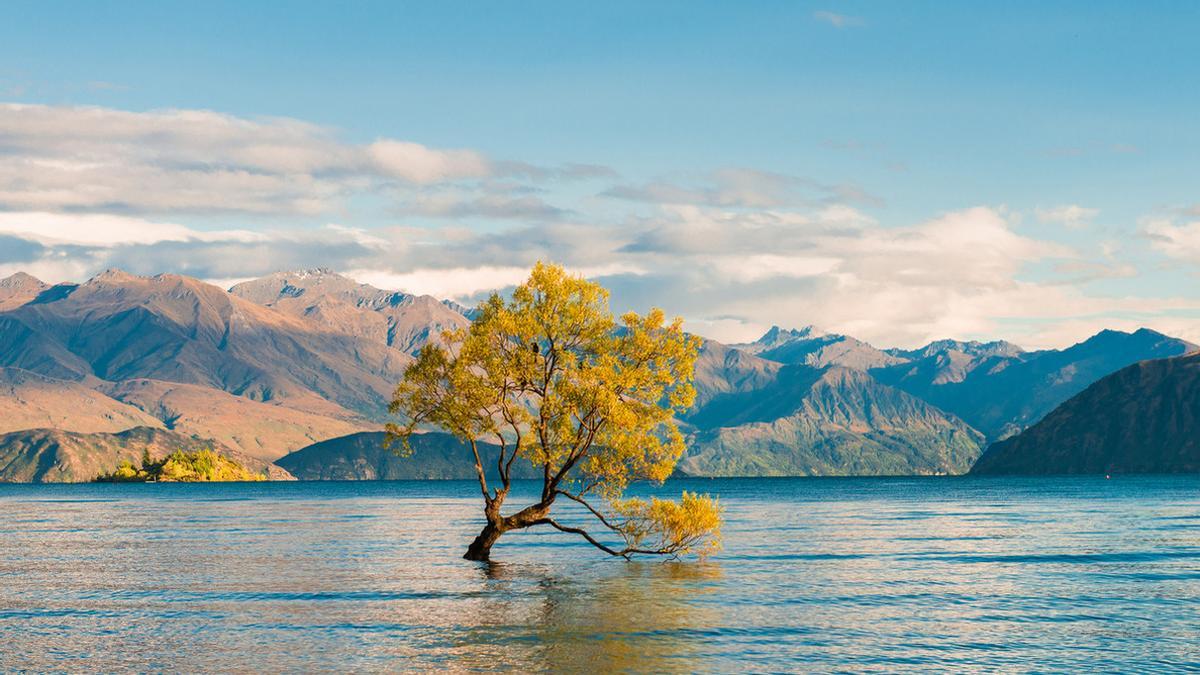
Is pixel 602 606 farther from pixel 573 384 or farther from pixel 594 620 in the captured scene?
pixel 573 384

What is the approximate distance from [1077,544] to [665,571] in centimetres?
4978

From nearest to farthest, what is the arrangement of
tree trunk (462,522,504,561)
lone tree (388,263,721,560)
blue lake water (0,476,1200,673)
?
1. blue lake water (0,476,1200,673)
2. lone tree (388,263,721,560)
3. tree trunk (462,522,504,561)

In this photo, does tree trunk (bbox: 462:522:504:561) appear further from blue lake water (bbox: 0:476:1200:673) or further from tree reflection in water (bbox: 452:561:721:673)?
tree reflection in water (bbox: 452:561:721:673)

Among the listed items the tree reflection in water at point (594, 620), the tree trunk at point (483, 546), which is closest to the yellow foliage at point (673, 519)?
the tree reflection in water at point (594, 620)

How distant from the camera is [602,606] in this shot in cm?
6062

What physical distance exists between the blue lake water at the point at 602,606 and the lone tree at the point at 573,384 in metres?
7.41

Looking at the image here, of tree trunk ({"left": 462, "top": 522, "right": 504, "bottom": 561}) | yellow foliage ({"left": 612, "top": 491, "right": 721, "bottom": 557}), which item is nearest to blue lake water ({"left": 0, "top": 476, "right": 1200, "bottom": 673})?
tree trunk ({"left": 462, "top": 522, "right": 504, "bottom": 561})

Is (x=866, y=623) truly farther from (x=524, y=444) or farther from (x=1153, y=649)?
(x=524, y=444)

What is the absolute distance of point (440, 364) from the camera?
8181cm

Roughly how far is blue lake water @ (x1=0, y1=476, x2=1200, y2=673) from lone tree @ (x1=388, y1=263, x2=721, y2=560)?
292 inches

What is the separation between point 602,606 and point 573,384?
66.1 feet

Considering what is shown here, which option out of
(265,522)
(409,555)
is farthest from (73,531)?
(409,555)

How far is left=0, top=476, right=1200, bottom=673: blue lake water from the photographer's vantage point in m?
46.4

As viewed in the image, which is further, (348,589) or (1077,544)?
(1077,544)
